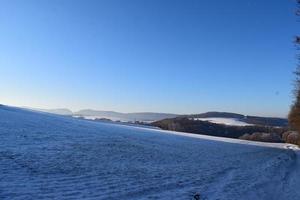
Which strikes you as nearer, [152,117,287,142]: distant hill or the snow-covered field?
the snow-covered field

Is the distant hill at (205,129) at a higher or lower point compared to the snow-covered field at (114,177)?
higher

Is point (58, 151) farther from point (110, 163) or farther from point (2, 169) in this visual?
point (2, 169)

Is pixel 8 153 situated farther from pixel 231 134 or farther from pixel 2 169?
pixel 231 134

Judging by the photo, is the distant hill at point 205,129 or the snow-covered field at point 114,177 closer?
the snow-covered field at point 114,177

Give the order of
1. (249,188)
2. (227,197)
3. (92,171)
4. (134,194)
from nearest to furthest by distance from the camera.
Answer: (134,194)
(227,197)
(92,171)
(249,188)

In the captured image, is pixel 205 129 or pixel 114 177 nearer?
pixel 114 177

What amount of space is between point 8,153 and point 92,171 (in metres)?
4.47

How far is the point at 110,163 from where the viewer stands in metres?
22.9

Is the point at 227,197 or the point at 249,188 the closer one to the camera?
the point at 227,197

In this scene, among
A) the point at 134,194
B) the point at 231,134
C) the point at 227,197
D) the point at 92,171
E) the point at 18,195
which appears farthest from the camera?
the point at 231,134

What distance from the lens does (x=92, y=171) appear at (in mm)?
19297

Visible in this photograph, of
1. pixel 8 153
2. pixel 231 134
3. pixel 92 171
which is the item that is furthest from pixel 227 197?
pixel 231 134

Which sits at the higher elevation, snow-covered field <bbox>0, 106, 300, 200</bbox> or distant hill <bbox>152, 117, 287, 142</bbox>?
distant hill <bbox>152, 117, 287, 142</bbox>

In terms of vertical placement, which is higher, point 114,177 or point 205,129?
point 205,129
